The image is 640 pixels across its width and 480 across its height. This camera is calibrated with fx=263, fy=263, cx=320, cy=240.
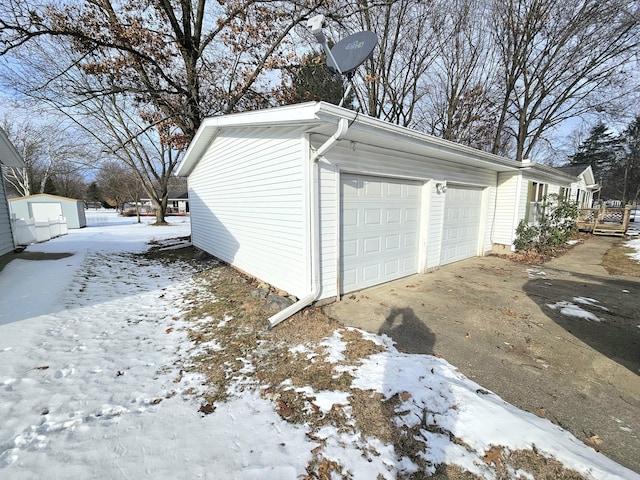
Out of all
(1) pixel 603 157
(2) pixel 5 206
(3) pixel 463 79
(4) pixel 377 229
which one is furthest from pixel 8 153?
(1) pixel 603 157

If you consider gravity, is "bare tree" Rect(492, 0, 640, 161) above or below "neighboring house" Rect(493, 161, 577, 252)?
above

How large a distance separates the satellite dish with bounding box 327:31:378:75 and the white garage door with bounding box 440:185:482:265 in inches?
162

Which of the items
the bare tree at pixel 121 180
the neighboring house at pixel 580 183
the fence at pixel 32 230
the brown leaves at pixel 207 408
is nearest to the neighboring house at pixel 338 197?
the brown leaves at pixel 207 408

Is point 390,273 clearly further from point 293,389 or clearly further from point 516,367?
point 293,389

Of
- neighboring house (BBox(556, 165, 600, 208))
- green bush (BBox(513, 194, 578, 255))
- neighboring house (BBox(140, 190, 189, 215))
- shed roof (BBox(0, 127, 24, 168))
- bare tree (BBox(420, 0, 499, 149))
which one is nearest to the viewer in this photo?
shed roof (BBox(0, 127, 24, 168))

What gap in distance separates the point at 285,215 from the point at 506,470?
395 cm

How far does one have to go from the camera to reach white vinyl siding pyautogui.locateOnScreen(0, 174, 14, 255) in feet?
25.2

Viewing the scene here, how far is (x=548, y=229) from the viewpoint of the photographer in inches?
384

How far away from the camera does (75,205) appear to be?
18.8 meters

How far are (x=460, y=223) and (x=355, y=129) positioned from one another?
199 inches

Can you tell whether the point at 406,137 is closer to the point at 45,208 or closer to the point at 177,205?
the point at 45,208

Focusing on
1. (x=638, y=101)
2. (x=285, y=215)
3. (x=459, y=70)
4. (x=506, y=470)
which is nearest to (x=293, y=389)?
(x=506, y=470)

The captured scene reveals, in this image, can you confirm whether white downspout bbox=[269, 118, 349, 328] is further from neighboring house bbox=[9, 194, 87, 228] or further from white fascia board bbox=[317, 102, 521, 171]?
neighboring house bbox=[9, 194, 87, 228]

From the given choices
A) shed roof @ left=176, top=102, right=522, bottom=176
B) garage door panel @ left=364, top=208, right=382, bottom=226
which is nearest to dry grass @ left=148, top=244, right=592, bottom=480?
garage door panel @ left=364, top=208, right=382, bottom=226
